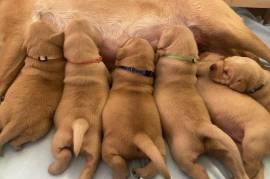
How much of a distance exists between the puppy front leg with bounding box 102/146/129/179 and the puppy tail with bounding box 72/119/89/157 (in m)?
0.12

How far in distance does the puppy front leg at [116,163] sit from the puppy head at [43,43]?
1.80 ft

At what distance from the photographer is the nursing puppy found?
56.1 inches

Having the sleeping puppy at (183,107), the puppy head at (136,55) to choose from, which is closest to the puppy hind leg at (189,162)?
the sleeping puppy at (183,107)

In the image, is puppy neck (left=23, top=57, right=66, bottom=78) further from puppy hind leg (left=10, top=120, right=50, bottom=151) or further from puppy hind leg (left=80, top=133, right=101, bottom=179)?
puppy hind leg (left=80, top=133, right=101, bottom=179)

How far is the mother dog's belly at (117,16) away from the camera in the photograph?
1938 mm

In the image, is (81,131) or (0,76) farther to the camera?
(0,76)

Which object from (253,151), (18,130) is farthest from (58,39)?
(253,151)

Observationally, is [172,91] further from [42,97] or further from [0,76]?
[0,76]

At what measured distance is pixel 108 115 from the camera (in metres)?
1.51

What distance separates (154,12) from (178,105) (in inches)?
25.2

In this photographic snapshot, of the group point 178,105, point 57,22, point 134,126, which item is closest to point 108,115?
point 134,126

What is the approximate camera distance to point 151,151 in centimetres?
132

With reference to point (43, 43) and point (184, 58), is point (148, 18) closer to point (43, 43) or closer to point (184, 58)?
point (184, 58)

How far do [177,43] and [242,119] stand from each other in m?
0.46
